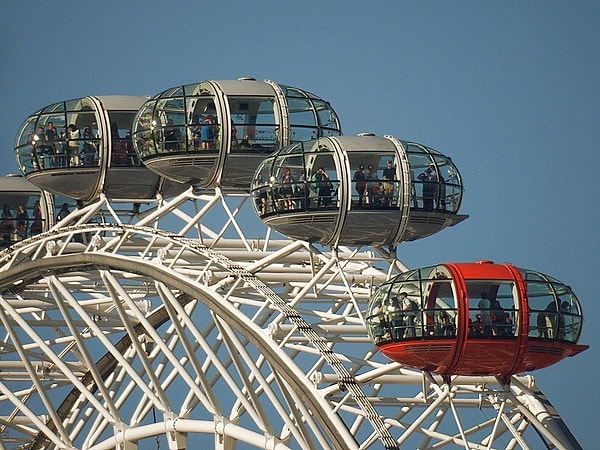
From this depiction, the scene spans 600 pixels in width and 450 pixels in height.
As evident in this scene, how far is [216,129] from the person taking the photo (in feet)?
202

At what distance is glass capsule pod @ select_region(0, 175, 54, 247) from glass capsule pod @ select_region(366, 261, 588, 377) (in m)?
23.2

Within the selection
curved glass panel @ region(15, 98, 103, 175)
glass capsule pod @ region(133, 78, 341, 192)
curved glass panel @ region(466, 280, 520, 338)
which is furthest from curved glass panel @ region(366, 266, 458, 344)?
curved glass panel @ region(15, 98, 103, 175)

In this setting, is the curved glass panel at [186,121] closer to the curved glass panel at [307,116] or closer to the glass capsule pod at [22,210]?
the curved glass panel at [307,116]

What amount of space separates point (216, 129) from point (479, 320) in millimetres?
14979

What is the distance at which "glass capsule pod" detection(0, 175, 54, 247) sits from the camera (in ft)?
232

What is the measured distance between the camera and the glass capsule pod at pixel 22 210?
7062 centimetres

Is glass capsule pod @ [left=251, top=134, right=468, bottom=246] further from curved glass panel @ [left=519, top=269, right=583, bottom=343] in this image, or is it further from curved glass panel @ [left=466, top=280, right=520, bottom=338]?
curved glass panel @ [left=466, top=280, right=520, bottom=338]

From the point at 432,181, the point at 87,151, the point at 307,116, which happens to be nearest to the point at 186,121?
the point at 307,116

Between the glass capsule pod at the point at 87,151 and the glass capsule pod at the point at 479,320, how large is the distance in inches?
687

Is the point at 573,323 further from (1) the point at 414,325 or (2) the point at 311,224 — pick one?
(2) the point at 311,224

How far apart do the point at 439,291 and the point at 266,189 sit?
28.2 ft

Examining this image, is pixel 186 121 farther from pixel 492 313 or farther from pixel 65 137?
pixel 492 313

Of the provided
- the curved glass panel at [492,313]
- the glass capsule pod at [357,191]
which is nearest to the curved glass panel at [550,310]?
the curved glass panel at [492,313]

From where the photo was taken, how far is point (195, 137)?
6138 centimetres
